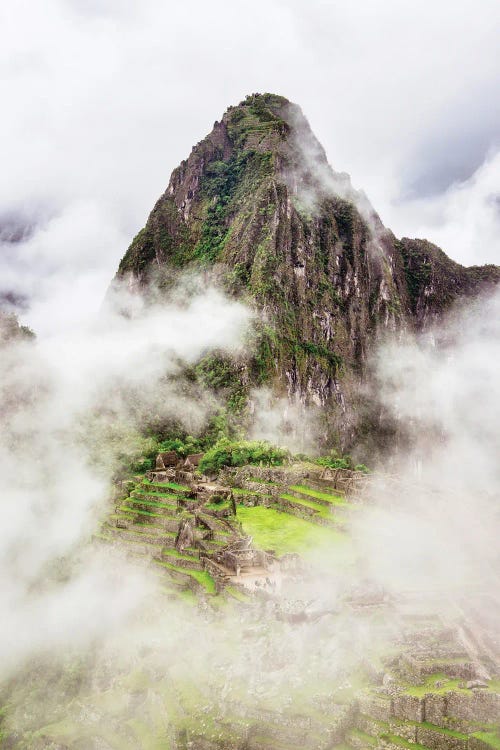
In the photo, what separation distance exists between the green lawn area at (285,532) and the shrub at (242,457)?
11.7 m

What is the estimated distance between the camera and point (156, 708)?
18344 millimetres

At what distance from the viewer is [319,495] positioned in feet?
120

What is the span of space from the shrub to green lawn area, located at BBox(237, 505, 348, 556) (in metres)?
11.7

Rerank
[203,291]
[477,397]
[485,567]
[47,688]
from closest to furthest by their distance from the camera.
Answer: [485,567] < [47,688] < [203,291] < [477,397]

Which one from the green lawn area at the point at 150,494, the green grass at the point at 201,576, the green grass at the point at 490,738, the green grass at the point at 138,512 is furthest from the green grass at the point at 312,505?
the green grass at the point at 490,738

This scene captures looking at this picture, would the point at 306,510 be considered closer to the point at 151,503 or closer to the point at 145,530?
the point at 145,530

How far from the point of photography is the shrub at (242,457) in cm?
4803

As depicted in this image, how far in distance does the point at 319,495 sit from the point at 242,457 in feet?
42.9

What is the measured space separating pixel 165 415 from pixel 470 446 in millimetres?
83148

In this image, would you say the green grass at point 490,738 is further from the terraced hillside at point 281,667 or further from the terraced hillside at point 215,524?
the terraced hillside at point 215,524

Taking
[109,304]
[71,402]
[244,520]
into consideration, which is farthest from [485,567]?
[109,304]

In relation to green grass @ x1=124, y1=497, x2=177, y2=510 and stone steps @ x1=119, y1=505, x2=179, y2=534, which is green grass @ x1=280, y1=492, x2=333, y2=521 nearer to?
green grass @ x1=124, y1=497, x2=177, y2=510

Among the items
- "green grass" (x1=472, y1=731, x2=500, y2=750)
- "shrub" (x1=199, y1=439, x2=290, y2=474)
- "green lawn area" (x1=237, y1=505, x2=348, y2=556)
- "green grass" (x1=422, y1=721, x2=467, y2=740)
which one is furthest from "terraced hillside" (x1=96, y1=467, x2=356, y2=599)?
"green grass" (x1=472, y1=731, x2=500, y2=750)

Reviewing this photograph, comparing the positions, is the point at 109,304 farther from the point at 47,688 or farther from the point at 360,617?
the point at 360,617
